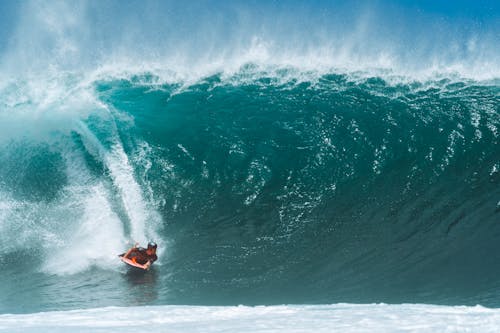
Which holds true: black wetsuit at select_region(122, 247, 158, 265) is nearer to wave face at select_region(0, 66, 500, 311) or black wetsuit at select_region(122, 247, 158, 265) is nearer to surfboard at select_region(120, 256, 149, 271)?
surfboard at select_region(120, 256, 149, 271)

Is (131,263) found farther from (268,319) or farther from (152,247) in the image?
(268,319)

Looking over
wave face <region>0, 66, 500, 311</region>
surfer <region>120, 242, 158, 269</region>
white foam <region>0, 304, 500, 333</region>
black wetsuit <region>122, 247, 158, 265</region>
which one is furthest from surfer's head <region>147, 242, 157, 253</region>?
white foam <region>0, 304, 500, 333</region>

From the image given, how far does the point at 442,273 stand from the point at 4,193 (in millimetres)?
17234

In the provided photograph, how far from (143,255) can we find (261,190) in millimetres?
5755

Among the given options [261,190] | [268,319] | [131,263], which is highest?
[261,190]

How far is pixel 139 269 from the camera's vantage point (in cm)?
1844

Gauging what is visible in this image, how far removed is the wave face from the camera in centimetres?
1738

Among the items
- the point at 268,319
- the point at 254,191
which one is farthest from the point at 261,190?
the point at 268,319

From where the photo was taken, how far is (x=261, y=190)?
22.0 m

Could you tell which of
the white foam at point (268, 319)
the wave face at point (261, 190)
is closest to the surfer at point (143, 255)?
the wave face at point (261, 190)

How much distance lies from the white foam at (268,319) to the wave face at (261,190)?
1.46 m

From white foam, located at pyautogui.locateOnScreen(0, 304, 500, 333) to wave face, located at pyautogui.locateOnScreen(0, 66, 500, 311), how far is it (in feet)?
4.81

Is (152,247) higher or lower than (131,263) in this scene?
higher

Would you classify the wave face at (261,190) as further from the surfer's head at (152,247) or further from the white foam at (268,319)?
→ the white foam at (268,319)
